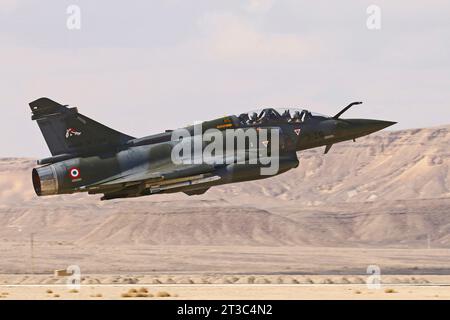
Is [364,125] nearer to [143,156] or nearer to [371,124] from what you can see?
[371,124]

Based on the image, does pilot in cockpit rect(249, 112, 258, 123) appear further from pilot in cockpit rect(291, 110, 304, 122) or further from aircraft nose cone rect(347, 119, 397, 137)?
aircraft nose cone rect(347, 119, 397, 137)

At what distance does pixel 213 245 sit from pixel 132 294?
3889 inches

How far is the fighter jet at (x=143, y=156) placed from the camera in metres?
48.7

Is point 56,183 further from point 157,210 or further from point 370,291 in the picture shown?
point 157,210

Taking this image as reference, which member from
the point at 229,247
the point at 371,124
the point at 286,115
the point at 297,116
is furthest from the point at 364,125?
the point at 229,247

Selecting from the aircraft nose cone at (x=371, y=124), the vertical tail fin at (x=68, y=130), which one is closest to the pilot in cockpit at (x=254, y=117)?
the aircraft nose cone at (x=371, y=124)

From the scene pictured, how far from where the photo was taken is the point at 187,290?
6109 cm

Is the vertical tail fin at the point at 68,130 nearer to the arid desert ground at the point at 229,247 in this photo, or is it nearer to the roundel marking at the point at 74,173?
the roundel marking at the point at 74,173

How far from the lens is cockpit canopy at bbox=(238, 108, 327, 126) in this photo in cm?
5106

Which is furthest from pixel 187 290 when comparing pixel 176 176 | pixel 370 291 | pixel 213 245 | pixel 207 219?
pixel 207 219

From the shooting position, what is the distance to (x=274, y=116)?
51.5 meters

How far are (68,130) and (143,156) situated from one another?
3.70 m

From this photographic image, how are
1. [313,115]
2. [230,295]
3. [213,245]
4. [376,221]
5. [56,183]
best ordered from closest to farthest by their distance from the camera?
[56,183]
[313,115]
[230,295]
[213,245]
[376,221]

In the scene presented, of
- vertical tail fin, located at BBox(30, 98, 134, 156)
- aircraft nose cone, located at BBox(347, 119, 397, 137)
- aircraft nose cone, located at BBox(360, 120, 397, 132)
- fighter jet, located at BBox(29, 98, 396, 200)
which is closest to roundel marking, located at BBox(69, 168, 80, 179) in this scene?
fighter jet, located at BBox(29, 98, 396, 200)
